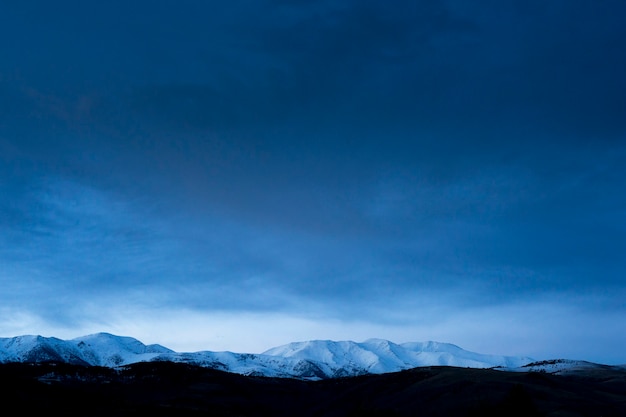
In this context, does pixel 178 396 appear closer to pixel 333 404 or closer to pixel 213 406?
pixel 213 406

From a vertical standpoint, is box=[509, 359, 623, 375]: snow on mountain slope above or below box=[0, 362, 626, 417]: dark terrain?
above

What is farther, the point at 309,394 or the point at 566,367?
the point at 309,394

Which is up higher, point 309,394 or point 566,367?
point 566,367

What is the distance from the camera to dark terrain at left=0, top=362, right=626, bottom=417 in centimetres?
8638

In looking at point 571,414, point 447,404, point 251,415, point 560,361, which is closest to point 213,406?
point 251,415

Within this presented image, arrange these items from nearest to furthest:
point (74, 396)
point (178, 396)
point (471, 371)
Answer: point (74, 396), point (471, 371), point (178, 396)

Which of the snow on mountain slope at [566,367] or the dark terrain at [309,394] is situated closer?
the dark terrain at [309,394]

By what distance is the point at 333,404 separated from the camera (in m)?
134

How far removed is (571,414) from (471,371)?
166 feet

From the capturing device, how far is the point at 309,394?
167000mm

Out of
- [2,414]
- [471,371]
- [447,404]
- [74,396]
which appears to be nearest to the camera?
[2,414]

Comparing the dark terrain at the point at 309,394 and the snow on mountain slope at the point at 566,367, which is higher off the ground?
the snow on mountain slope at the point at 566,367

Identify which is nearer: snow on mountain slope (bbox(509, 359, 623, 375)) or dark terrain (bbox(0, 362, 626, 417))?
dark terrain (bbox(0, 362, 626, 417))

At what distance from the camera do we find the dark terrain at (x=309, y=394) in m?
86.4
